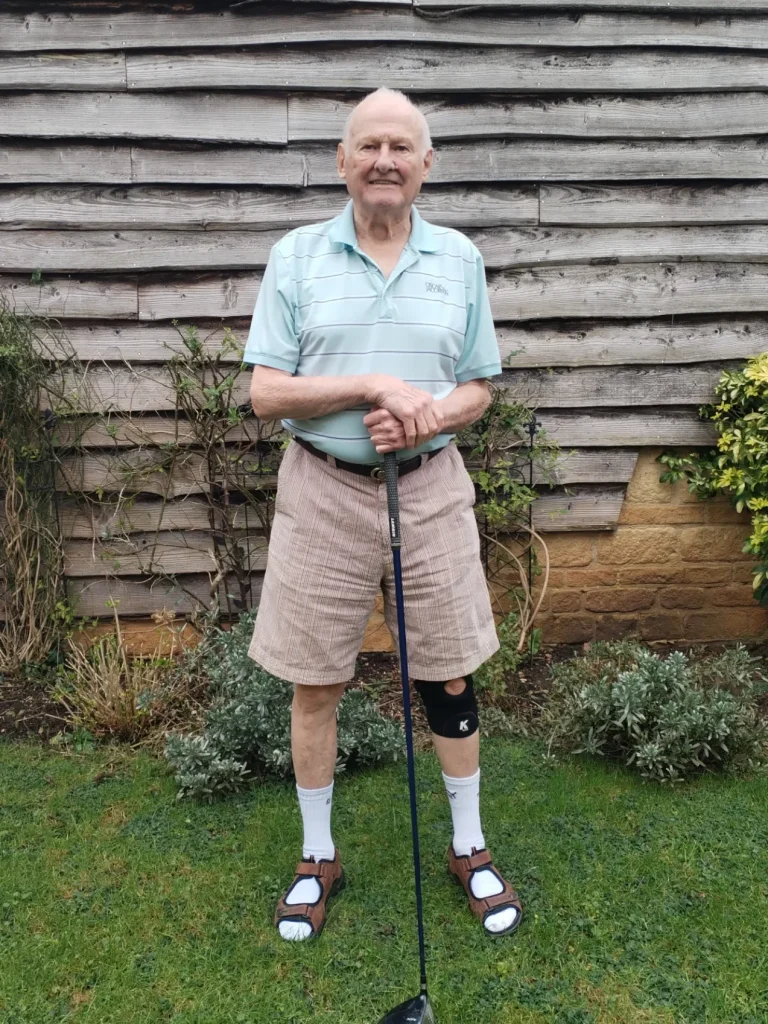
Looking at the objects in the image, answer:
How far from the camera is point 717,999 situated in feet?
6.89

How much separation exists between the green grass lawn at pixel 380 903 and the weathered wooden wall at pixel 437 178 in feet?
4.13

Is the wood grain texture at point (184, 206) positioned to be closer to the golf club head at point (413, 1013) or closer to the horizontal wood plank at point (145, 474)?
the horizontal wood plank at point (145, 474)

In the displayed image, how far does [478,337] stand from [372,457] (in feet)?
1.43

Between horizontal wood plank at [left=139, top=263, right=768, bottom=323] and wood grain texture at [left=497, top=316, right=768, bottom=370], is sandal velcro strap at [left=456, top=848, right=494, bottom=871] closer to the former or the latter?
wood grain texture at [left=497, top=316, right=768, bottom=370]

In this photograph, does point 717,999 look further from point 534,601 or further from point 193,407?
point 193,407

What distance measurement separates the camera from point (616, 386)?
376 centimetres

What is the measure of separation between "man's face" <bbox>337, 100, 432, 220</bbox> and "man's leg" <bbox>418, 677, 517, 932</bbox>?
1252mm

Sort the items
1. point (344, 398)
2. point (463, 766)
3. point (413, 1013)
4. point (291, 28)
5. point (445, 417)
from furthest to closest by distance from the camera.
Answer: point (291, 28), point (463, 766), point (445, 417), point (344, 398), point (413, 1013)

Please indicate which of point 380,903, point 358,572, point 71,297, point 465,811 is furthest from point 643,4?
point 380,903

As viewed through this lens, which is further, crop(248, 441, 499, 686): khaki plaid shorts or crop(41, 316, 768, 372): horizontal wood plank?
crop(41, 316, 768, 372): horizontal wood plank

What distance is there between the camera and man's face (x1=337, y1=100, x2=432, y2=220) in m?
2.04

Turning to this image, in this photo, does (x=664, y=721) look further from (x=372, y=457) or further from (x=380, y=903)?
(x=372, y=457)

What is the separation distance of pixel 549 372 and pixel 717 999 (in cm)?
241

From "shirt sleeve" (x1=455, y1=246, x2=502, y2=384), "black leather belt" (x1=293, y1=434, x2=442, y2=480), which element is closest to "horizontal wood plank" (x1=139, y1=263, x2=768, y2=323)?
"shirt sleeve" (x1=455, y1=246, x2=502, y2=384)
